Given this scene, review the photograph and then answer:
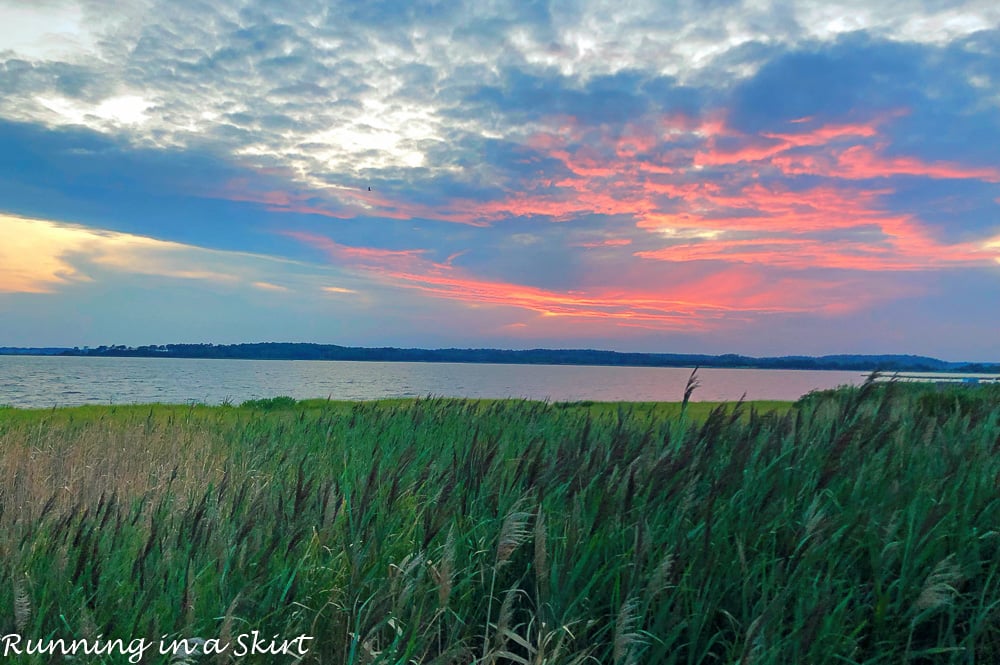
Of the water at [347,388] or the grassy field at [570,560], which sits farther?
the water at [347,388]

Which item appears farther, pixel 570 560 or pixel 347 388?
pixel 347 388

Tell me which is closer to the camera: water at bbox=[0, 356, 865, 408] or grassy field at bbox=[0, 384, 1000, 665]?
grassy field at bbox=[0, 384, 1000, 665]

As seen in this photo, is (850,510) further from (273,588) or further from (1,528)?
(1,528)

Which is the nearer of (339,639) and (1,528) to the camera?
(339,639)

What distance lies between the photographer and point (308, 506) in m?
3.55

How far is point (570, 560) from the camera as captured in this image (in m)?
2.66

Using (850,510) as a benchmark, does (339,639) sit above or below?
below

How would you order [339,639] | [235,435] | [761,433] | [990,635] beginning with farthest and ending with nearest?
[235,435], [761,433], [990,635], [339,639]

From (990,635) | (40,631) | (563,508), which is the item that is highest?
(563,508)

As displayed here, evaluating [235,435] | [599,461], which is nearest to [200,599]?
[599,461]

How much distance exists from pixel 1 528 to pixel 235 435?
3900 mm

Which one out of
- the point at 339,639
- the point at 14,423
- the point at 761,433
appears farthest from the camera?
the point at 14,423

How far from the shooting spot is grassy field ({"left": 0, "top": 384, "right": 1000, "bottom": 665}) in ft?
7.94

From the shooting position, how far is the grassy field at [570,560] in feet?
7.94
